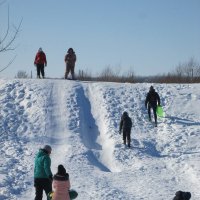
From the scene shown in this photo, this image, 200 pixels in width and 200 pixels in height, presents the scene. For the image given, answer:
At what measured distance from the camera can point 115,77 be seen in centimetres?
3447

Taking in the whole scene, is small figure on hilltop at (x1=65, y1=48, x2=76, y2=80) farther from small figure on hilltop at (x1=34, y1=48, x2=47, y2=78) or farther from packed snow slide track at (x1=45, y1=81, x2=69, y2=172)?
A: packed snow slide track at (x1=45, y1=81, x2=69, y2=172)

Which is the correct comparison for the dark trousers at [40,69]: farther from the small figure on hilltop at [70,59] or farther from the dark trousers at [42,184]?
the dark trousers at [42,184]

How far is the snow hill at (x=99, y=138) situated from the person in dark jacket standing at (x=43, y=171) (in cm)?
227

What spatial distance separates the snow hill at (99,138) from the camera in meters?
15.0

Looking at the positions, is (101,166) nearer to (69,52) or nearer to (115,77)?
(69,52)

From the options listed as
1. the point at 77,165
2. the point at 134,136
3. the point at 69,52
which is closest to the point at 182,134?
the point at 134,136

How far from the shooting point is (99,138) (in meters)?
20.3

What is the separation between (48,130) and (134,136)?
12.4 feet

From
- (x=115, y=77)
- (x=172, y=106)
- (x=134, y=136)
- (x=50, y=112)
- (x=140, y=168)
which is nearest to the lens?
(x=140, y=168)

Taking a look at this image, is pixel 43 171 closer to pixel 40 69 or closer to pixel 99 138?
pixel 99 138

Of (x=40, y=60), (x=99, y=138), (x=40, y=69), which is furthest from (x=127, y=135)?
(x=40, y=69)

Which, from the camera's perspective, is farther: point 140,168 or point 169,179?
point 140,168

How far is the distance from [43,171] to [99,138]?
8.98m

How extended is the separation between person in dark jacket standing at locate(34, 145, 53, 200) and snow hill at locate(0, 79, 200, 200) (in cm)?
227
